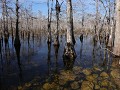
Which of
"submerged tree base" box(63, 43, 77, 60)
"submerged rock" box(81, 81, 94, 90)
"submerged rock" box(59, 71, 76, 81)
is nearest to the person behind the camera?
"submerged rock" box(81, 81, 94, 90)

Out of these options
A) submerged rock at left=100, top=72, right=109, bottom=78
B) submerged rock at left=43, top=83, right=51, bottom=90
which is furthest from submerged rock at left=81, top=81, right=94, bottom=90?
submerged rock at left=100, top=72, right=109, bottom=78

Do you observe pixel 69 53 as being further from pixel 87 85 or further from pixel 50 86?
pixel 50 86

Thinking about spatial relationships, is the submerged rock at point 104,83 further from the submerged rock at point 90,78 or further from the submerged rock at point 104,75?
the submerged rock at point 104,75

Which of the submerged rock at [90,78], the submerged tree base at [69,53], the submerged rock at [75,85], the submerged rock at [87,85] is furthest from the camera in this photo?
the submerged tree base at [69,53]

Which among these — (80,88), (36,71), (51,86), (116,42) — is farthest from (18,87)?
(116,42)

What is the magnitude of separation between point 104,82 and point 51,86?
253 cm

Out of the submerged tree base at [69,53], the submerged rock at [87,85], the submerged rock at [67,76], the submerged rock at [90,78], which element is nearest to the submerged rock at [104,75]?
the submerged rock at [90,78]

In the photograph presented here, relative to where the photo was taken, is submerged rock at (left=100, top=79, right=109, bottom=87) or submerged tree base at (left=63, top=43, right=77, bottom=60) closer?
submerged rock at (left=100, top=79, right=109, bottom=87)

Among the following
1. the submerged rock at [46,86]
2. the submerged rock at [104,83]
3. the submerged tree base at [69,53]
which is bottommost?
the submerged rock at [46,86]

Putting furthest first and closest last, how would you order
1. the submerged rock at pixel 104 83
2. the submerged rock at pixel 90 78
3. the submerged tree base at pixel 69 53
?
the submerged tree base at pixel 69 53, the submerged rock at pixel 90 78, the submerged rock at pixel 104 83

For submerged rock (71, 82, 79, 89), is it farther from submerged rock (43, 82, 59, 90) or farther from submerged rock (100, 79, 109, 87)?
submerged rock (100, 79, 109, 87)

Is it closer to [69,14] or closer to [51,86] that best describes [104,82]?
[51,86]

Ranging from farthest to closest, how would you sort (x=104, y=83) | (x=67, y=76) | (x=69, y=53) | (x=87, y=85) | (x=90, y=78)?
(x=69, y=53), (x=67, y=76), (x=90, y=78), (x=104, y=83), (x=87, y=85)

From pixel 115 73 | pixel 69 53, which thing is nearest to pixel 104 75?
pixel 115 73
